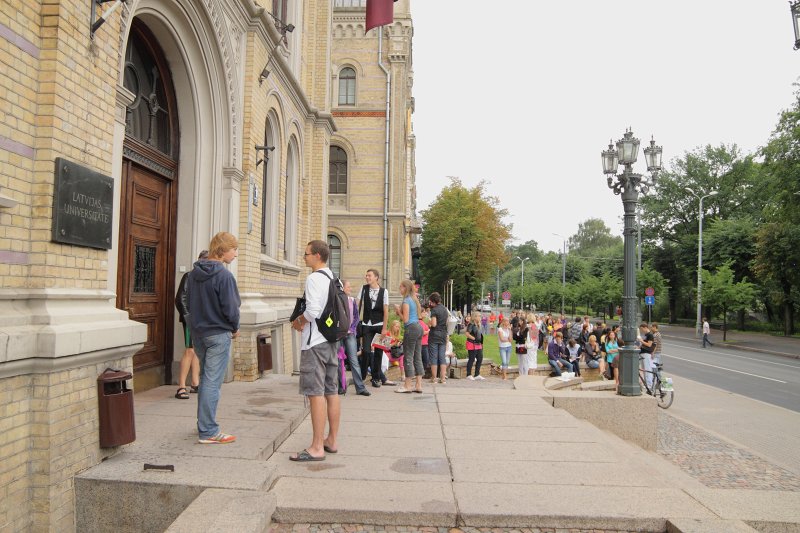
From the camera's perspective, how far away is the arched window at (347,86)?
1249 inches

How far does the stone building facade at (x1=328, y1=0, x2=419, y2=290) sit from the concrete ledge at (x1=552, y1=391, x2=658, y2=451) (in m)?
21.4

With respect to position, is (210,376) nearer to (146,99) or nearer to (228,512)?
(228,512)

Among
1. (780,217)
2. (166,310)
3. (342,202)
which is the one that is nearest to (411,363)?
(166,310)

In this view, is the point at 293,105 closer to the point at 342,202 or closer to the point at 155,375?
the point at 155,375

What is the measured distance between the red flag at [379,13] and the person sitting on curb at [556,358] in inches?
390

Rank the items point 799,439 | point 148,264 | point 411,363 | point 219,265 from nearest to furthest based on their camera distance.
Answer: point 219,265 < point 148,264 < point 411,363 < point 799,439

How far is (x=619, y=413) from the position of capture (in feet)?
30.7

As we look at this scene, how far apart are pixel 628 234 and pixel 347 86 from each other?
2391 cm

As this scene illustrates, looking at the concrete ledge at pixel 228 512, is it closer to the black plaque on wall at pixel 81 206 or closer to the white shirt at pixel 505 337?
the black plaque on wall at pixel 81 206

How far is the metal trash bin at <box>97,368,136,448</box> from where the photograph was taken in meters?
4.41

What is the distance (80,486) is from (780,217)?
43303mm

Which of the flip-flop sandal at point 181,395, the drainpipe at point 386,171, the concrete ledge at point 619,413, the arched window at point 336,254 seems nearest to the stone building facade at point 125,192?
the flip-flop sandal at point 181,395

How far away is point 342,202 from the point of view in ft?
101

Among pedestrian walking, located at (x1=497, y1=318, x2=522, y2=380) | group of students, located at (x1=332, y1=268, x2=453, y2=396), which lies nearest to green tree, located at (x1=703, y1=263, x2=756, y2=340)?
pedestrian walking, located at (x1=497, y1=318, x2=522, y2=380)
